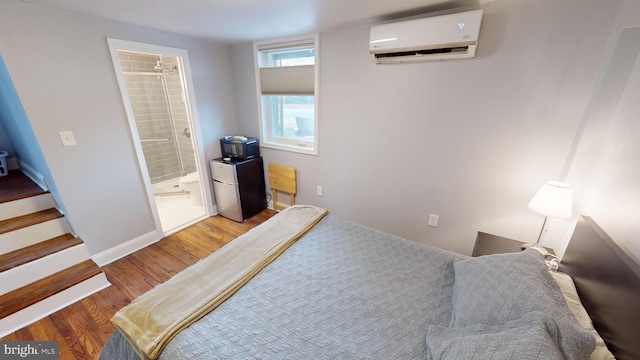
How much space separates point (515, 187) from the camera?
177cm

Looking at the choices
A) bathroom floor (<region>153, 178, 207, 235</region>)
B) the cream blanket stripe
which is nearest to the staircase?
bathroom floor (<region>153, 178, 207, 235</region>)

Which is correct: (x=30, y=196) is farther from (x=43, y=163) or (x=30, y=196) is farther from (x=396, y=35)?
(x=396, y=35)

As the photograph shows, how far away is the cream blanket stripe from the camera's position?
985mm

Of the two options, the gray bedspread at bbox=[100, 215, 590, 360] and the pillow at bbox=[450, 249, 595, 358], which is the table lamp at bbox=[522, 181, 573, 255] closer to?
the pillow at bbox=[450, 249, 595, 358]

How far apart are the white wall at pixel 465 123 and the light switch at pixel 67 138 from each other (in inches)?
84.3

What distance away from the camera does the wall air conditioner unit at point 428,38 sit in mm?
1554

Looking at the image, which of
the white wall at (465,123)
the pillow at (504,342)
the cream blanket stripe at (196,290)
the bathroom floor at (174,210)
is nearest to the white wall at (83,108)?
the bathroom floor at (174,210)

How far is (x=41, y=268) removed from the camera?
183cm

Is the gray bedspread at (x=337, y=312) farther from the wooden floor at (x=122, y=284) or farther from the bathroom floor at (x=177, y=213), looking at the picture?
the bathroom floor at (x=177, y=213)

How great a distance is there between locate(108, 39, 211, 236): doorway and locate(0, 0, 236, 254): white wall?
1.26 feet

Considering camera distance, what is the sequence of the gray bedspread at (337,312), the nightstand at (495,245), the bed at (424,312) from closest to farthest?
the bed at (424,312), the gray bedspread at (337,312), the nightstand at (495,245)

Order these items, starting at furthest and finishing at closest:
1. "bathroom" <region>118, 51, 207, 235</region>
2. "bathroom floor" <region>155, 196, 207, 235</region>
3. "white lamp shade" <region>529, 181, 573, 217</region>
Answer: "bathroom" <region>118, 51, 207, 235</region> < "bathroom floor" <region>155, 196, 207, 235</region> < "white lamp shade" <region>529, 181, 573, 217</region>

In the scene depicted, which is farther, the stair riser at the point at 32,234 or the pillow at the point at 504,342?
the stair riser at the point at 32,234

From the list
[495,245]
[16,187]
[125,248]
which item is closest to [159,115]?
[16,187]
